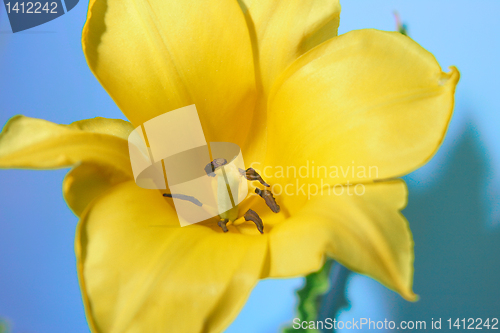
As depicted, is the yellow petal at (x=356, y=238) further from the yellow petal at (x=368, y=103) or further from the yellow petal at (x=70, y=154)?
the yellow petal at (x=70, y=154)

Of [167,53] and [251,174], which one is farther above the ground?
[167,53]

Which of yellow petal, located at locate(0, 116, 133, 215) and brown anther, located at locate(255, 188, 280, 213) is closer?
A: yellow petal, located at locate(0, 116, 133, 215)

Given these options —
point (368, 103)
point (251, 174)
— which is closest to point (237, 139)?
point (251, 174)

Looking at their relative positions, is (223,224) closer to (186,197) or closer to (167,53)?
(186,197)

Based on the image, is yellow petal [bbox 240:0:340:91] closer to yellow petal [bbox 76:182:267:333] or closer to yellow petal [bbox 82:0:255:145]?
yellow petal [bbox 82:0:255:145]

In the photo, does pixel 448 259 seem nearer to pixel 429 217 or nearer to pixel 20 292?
pixel 429 217

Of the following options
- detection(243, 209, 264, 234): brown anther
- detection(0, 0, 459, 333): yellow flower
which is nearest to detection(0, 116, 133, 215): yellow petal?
detection(0, 0, 459, 333): yellow flower

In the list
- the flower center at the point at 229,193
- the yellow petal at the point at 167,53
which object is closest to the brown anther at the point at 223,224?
the flower center at the point at 229,193
